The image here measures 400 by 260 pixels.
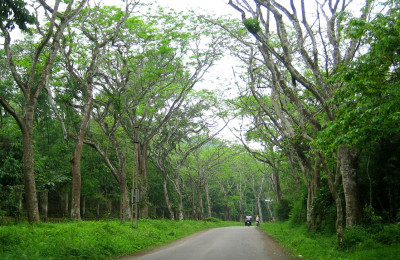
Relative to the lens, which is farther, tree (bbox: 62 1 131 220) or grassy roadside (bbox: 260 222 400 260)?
tree (bbox: 62 1 131 220)

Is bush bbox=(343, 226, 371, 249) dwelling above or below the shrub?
below

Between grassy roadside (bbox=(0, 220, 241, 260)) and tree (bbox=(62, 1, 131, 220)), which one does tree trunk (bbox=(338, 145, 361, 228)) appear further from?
tree (bbox=(62, 1, 131, 220))

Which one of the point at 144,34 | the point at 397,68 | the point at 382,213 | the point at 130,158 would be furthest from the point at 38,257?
the point at 130,158

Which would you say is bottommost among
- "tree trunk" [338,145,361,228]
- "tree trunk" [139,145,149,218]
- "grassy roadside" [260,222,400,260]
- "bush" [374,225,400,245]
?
"grassy roadside" [260,222,400,260]

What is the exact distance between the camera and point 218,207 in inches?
2635

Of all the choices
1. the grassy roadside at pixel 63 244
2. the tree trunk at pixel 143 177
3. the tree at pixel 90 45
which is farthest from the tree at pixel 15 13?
the tree trunk at pixel 143 177

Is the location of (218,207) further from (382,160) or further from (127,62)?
(382,160)

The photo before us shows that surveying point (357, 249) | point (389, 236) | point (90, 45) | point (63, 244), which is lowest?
point (357, 249)

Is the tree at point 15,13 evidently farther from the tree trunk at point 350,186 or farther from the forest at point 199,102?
the tree trunk at point 350,186

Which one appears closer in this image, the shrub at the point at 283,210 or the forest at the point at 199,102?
the forest at the point at 199,102


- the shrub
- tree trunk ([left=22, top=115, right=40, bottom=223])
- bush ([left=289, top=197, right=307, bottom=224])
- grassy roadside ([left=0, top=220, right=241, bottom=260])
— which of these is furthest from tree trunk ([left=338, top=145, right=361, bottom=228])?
the shrub

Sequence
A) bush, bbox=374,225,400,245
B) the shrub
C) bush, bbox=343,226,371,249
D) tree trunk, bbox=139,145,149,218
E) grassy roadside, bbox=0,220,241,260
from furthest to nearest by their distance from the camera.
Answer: the shrub → tree trunk, bbox=139,145,149,218 → bush, bbox=343,226,371,249 → bush, bbox=374,225,400,245 → grassy roadside, bbox=0,220,241,260

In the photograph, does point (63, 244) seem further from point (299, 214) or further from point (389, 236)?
point (299, 214)

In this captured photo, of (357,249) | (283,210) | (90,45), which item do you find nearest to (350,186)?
(357,249)
